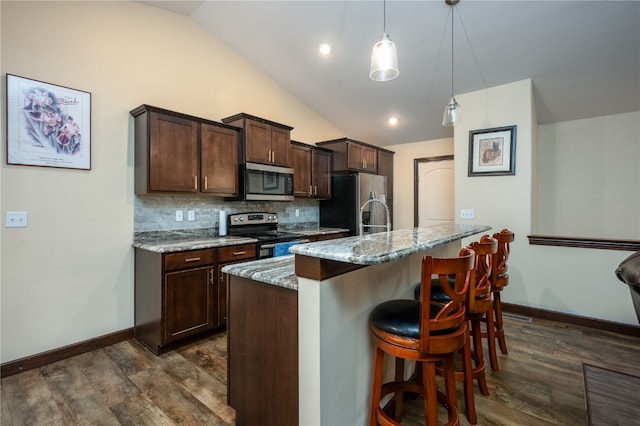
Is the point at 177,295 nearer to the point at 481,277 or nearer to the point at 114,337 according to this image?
the point at 114,337

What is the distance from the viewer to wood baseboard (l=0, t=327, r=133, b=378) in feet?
7.18

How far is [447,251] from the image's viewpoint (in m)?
2.60

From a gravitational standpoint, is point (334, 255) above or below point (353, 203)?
below

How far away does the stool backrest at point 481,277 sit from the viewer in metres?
1.68

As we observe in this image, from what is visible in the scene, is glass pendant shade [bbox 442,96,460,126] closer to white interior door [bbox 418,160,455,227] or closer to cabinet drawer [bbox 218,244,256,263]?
cabinet drawer [bbox 218,244,256,263]

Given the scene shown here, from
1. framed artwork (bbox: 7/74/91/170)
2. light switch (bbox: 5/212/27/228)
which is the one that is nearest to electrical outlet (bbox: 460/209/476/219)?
framed artwork (bbox: 7/74/91/170)

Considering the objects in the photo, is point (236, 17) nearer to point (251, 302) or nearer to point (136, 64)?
point (136, 64)

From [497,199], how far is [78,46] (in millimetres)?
4405

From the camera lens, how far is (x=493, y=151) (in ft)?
11.4

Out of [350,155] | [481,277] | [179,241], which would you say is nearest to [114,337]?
[179,241]

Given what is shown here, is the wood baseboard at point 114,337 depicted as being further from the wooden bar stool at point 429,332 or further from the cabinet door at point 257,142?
the wooden bar stool at point 429,332

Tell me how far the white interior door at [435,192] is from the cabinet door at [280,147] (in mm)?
2500

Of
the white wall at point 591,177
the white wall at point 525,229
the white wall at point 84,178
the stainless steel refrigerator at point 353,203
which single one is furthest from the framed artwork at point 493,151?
the white wall at point 84,178

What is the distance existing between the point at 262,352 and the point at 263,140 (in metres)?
2.58
